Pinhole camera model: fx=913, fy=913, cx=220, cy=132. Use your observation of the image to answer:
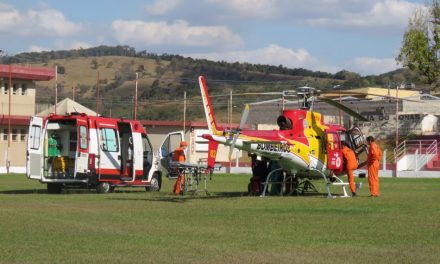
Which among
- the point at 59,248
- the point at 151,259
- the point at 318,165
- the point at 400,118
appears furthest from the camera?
the point at 400,118

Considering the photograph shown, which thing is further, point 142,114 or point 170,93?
point 170,93

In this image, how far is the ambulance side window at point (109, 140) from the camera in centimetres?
2900

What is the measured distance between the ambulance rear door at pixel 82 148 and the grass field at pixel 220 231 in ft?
14.7

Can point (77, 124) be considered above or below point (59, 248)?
above

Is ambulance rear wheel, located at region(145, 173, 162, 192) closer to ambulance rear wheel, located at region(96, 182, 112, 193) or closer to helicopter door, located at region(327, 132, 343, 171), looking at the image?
ambulance rear wheel, located at region(96, 182, 112, 193)

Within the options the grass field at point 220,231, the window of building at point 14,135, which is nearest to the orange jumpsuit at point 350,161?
the grass field at point 220,231

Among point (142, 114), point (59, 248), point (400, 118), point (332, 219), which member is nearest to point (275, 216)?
point (332, 219)

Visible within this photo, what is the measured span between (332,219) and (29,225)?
5.90 m

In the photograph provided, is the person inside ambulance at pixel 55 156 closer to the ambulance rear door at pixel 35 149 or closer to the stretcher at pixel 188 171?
the ambulance rear door at pixel 35 149

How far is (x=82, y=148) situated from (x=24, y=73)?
4405 cm

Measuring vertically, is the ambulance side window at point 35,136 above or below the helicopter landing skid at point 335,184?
above

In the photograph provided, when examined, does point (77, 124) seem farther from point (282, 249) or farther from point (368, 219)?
point (282, 249)

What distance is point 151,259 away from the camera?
12328mm

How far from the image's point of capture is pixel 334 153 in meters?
26.7
